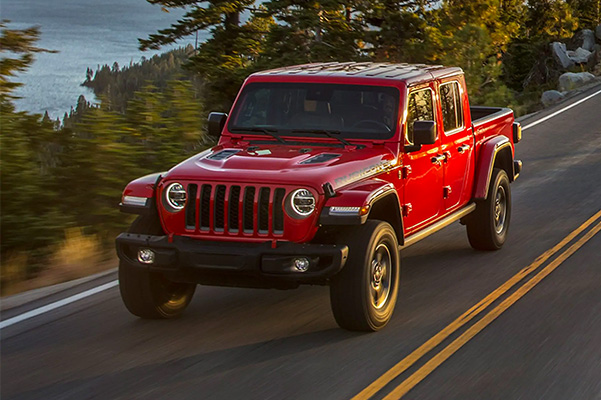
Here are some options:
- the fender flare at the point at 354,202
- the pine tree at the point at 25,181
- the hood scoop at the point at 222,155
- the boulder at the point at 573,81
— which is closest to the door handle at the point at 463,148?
the fender flare at the point at 354,202

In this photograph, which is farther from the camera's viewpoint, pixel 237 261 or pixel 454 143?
pixel 454 143

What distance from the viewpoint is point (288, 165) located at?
283 inches

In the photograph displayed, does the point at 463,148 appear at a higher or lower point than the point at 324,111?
lower

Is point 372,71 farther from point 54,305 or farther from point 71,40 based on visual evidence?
point 71,40

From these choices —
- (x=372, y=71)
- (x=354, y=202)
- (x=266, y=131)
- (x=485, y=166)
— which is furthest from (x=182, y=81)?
(x=354, y=202)

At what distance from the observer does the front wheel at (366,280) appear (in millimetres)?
6863

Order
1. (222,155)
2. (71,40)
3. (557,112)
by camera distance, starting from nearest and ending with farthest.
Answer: (222,155) → (557,112) → (71,40)

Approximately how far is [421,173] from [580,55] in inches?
1619

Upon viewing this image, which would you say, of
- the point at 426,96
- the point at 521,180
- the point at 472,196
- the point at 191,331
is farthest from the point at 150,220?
the point at 521,180

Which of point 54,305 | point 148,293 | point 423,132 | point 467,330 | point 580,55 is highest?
point 580,55

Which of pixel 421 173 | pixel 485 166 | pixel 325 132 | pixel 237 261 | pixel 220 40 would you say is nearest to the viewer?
pixel 237 261

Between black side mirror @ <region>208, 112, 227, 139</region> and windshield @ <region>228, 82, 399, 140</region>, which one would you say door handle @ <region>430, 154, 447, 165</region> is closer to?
windshield @ <region>228, 82, 399, 140</region>

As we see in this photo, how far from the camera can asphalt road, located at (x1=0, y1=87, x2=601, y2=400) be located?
607 centimetres

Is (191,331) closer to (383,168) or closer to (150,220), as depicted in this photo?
(150,220)
